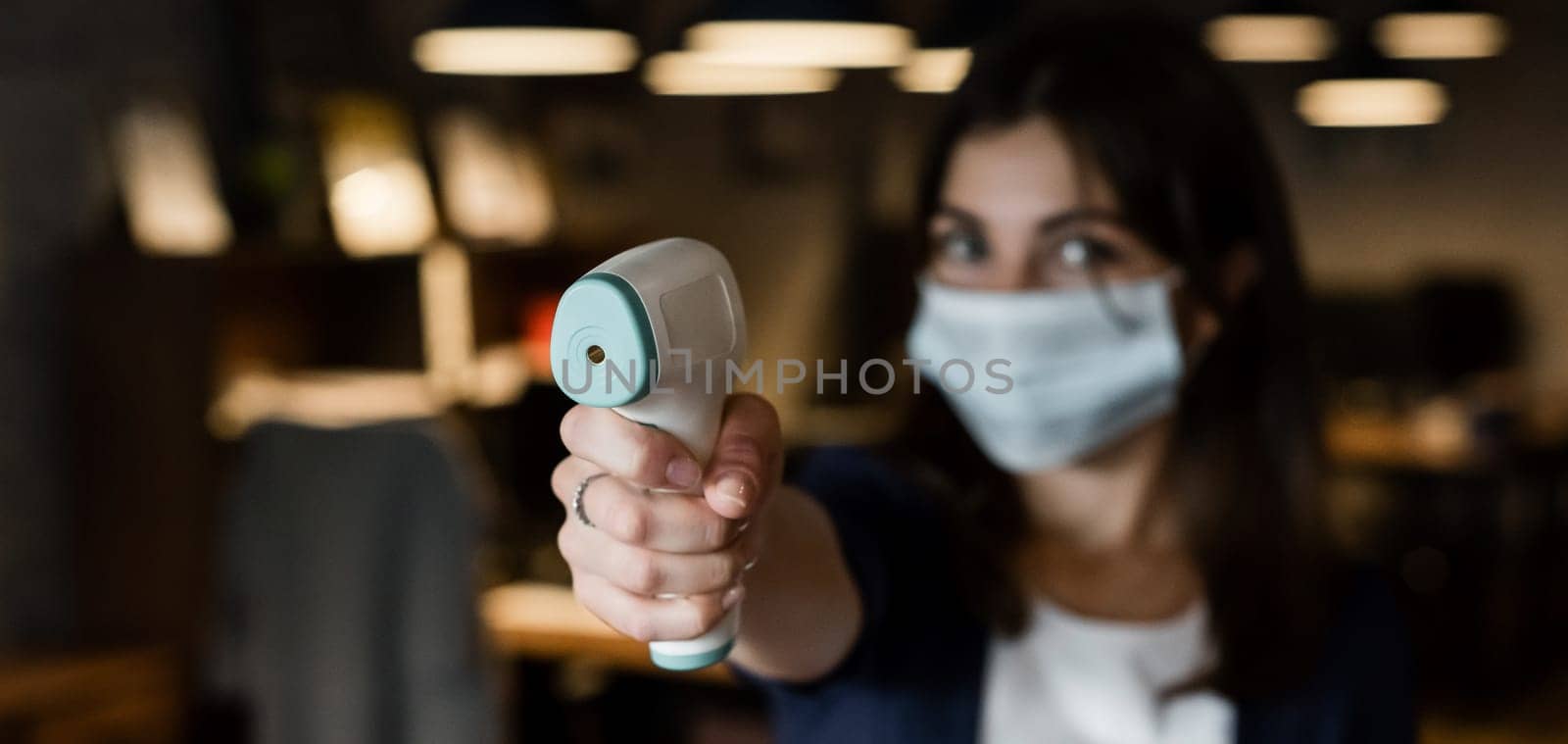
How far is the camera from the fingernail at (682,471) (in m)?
0.53

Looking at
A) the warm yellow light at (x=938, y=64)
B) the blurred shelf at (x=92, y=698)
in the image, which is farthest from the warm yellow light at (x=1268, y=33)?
the blurred shelf at (x=92, y=698)

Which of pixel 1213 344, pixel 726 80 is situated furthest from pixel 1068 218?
pixel 726 80

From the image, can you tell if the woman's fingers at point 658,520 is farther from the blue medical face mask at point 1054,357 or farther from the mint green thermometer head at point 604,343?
the blue medical face mask at point 1054,357

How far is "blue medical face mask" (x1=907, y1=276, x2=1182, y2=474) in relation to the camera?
1069mm

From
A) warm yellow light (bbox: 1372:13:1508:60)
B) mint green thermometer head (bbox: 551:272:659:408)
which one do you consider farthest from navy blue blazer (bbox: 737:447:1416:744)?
warm yellow light (bbox: 1372:13:1508:60)

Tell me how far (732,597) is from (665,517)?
53 mm

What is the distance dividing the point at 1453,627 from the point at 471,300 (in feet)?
9.77

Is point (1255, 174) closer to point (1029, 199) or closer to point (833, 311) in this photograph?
point (1029, 199)

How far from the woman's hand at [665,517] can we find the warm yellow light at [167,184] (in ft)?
7.63

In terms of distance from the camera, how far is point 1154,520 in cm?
124

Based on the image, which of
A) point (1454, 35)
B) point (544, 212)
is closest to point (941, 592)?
point (1454, 35)

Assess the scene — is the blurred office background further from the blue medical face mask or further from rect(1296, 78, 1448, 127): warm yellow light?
the blue medical face mask

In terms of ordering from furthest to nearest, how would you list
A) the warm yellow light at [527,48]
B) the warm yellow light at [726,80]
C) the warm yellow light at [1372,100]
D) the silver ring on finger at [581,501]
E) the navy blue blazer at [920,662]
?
the warm yellow light at [726,80] < the warm yellow light at [1372,100] < the warm yellow light at [527,48] < the navy blue blazer at [920,662] < the silver ring on finger at [581,501]

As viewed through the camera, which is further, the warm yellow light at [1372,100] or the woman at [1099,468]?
the warm yellow light at [1372,100]
